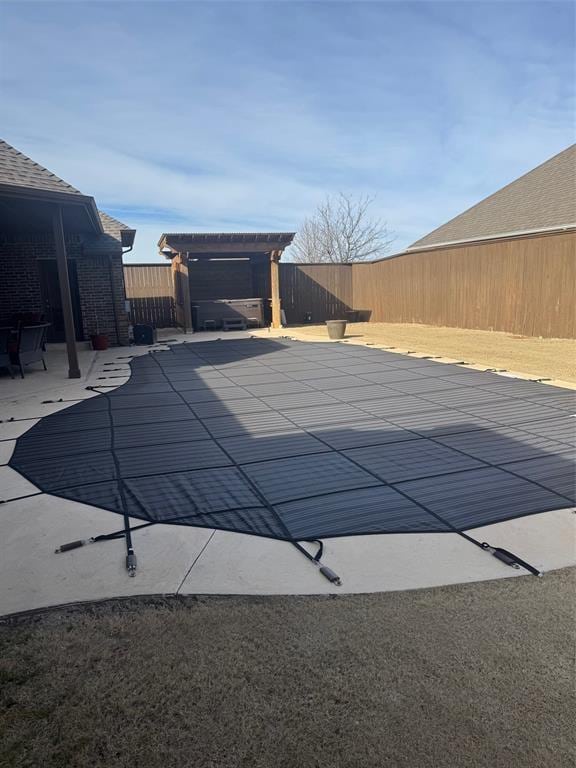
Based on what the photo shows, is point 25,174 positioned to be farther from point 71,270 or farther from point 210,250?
point 210,250

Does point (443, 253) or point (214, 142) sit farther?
point (214, 142)

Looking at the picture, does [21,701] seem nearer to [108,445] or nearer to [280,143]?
[108,445]

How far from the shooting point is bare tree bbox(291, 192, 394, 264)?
33469mm

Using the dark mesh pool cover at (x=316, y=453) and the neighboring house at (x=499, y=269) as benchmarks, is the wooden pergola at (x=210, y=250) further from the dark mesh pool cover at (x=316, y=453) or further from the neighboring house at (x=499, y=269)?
the dark mesh pool cover at (x=316, y=453)

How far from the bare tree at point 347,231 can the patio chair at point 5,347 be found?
91.2 feet

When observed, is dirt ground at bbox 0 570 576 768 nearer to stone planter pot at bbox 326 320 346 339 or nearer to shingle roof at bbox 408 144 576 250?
stone planter pot at bbox 326 320 346 339

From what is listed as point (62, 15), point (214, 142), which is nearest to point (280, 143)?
point (214, 142)

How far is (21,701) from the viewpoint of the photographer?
1.52 meters

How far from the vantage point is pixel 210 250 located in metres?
13.9

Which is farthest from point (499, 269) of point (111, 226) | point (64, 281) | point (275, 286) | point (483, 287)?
point (64, 281)

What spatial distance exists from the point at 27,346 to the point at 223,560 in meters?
6.64

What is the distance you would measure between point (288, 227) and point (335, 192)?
29.1ft

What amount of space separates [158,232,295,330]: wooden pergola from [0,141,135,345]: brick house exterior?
1.87 meters

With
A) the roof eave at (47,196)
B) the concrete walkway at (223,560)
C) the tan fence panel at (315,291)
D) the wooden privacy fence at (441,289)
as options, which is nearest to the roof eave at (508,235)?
the wooden privacy fence at (441,289)
